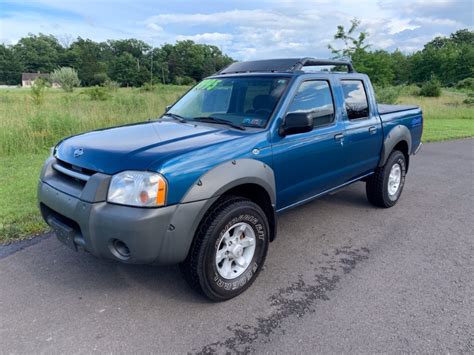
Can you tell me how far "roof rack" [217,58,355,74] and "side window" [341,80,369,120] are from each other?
1.19ft

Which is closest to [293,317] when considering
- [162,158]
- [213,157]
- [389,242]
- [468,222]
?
[213,157]

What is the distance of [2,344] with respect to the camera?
93.3 inches

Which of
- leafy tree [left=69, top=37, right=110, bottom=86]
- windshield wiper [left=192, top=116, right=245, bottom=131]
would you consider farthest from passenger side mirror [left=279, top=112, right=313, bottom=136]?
leafy tree [left=69, top=37, right=110, bottom=86]

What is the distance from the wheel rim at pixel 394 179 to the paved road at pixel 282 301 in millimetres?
962

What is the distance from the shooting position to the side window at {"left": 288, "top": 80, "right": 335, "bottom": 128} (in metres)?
3.54

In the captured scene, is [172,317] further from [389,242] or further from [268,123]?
[389,242]

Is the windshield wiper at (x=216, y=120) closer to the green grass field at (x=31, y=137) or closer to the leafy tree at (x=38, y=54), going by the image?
the green grass field at (x=31, y=137)

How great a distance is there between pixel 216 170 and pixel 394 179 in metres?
3.62

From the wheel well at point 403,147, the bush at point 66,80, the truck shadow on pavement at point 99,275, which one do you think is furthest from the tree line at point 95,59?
the truck shadow on pavement at point 99,275

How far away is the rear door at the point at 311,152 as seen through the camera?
131 inches

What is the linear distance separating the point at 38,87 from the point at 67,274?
39.5 ft

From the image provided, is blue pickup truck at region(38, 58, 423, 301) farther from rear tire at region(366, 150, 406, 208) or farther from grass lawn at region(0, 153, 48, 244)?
grass lawn at region(0, 153, 48, 244)

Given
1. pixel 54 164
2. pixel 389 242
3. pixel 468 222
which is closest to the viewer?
pixel 54 164

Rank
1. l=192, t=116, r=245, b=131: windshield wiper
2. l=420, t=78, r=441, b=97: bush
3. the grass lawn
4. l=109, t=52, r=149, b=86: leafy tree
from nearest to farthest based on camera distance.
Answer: l=192, t=116, r=245, b=131: windshield wiper, the grass lawn, l=420, t=78, r=441, b=97: bush, l=109, t=52, r=149, b=86: leafy tree
